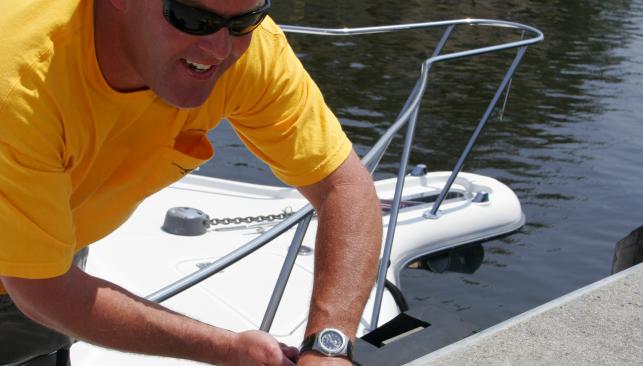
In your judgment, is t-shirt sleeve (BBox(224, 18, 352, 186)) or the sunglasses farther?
t-shirt sleeve (BBox(224, 18, 352, 186))

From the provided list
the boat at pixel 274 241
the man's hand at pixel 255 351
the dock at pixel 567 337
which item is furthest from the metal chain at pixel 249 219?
the man's hand at pixel 255 351

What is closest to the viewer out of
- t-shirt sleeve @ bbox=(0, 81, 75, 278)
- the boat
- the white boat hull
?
t-shirt sleeve @ bbox=(0, 81, 75, 278)

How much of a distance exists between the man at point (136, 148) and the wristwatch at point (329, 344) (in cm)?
1

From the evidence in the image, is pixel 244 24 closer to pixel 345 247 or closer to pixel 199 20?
pixel 199 20

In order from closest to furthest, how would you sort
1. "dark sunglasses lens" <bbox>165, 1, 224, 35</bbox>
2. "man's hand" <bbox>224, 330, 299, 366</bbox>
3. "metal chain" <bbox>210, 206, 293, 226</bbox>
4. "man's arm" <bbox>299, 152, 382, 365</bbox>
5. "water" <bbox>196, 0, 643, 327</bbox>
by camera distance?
1. "dark sunglasses lens" <bbox>165, 1, 224, 35</bbox>
2. "man's hand" <bbox>224, 330, 299, 366</bbox>
3. "man's arm" <bbox>299, 152, 382, 365</bbox>
4. "metal chain" <bbox>210, 206, 293, 226</bbox>
5. "water" <bbox>196, 0, 643, 327</bbox>

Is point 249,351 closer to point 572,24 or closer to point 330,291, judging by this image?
point 330,291

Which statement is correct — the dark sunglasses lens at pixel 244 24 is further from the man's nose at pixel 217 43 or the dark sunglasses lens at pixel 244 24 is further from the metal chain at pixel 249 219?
the metal chain at pixel 249 219

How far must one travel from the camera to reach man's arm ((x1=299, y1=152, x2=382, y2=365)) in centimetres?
209

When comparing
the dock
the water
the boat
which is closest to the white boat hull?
the boat

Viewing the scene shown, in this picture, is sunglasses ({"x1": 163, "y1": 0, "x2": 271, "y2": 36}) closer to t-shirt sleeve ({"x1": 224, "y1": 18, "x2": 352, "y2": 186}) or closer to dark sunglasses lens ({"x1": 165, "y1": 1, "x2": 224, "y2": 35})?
dark sunglasses lens ({"x1": 165, "y1": 1, "x2": 224, "y2": 35})

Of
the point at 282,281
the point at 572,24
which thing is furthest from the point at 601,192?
the point at 572,24

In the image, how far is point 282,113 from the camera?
7.25ft

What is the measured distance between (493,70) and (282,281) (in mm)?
11474

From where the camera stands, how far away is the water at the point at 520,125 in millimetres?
6934
